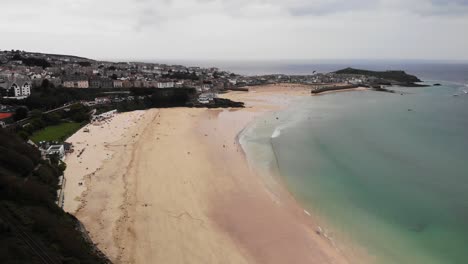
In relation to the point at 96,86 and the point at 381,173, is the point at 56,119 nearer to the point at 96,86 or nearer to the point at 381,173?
the point at 96,86

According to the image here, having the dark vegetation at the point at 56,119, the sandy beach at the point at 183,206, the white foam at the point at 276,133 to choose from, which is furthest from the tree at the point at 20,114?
the white foam at the point at 276,133

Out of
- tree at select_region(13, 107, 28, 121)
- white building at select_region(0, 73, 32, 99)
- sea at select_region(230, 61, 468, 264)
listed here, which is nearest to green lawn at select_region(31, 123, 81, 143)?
tree at select_region(13, 107, 28, 121)

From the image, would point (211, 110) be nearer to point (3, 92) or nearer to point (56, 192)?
point (3, 92)

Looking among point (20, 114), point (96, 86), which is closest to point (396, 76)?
point (96, 86)

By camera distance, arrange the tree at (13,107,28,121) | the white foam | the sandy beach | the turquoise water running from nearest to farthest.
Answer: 1. the sandy beach
2. the turquoise water
3. the tree at (13,107,28,121)
4. the white foam

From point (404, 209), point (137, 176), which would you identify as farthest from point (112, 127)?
point (404, 209)

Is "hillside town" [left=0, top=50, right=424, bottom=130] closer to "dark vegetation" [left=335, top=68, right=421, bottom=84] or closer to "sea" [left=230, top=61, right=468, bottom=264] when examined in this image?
"dark vegetation" [left=335, top=68, right=421, bottom=84]
